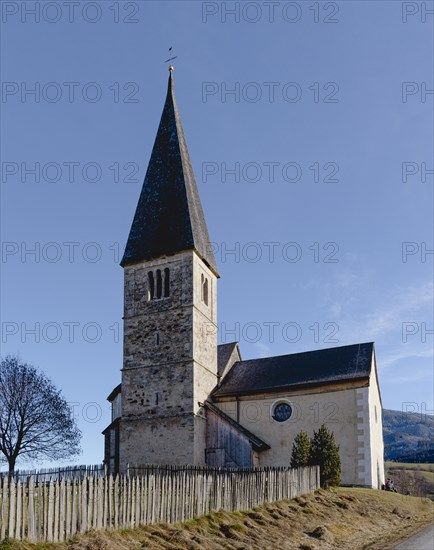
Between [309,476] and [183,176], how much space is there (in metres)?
19.6

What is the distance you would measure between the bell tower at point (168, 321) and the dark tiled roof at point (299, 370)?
1765 mm

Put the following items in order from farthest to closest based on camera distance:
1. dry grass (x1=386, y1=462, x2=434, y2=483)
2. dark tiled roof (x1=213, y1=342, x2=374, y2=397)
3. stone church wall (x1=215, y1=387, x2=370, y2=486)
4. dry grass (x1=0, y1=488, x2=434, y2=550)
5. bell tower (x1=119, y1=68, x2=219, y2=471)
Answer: dry grass (x1=386, y1=462, x2=434, y2=483), dark tiled roof (x1=213, y1=342, x2=374, y2=397), bell tower (x1=119, y1=68, x2=219, y2=471), stone church wall (x1=215, y1=387, x2=370, y2=486), dry grass (x1=0, y1=488, x2=434, y2=550)

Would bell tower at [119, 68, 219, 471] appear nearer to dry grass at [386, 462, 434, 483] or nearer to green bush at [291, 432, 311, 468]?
green bush at [291, 432, 311, 468]

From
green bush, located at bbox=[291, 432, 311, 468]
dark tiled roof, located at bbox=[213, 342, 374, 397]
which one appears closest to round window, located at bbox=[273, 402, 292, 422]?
dark tiled roof, located at bbox=[213, 342, 374, 397]

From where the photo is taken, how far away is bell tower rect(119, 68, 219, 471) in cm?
3297

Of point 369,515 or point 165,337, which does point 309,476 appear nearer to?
point 369,515

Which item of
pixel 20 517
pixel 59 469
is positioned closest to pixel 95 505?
pixel 20 517

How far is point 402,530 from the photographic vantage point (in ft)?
65.0

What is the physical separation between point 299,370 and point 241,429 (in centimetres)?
484

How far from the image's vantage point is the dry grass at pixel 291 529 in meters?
14.7

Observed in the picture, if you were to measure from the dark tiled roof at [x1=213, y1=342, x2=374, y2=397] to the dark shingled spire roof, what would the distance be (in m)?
6.37

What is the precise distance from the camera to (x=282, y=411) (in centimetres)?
3444

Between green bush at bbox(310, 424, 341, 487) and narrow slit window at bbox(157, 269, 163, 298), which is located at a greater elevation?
narrow slit window at bbox(157, 269, 163, 298)

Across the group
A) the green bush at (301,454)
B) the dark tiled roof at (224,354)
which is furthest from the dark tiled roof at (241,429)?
the green bush at (301,454)
